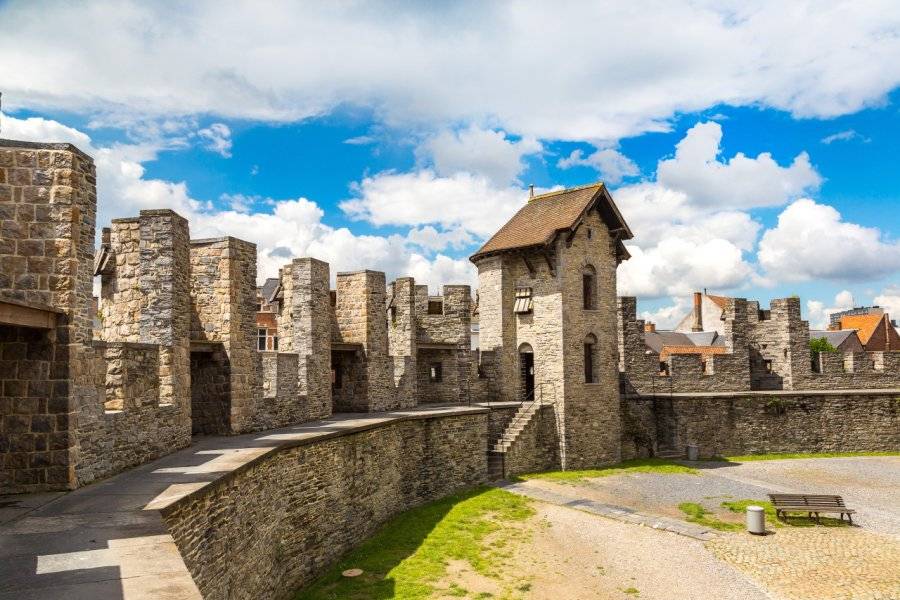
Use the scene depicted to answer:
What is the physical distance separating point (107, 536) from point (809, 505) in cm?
1588

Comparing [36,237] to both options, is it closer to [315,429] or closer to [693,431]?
[315,429]

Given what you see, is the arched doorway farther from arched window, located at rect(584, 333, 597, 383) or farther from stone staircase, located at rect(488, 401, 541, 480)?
arched window, located at rect(584, 333, 597, 383)

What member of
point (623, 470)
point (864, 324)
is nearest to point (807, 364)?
point (623, 470)

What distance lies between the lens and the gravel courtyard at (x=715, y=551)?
38.9 ft

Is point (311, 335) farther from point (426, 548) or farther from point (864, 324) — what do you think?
point (864, 324)

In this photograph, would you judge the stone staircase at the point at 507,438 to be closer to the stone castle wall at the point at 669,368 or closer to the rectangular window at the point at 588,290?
the rectangular window at the point at 588,290

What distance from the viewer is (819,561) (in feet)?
43.8

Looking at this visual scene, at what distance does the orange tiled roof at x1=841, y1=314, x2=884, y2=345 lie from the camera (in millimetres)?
47062

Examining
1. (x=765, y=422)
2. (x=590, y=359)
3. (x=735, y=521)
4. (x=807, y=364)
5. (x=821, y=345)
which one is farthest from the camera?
(x=821, y=345)

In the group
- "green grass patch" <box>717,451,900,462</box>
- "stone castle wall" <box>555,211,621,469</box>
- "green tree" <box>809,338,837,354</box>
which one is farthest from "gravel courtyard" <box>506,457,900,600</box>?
"green tree" <box>809,338,837,354</box>

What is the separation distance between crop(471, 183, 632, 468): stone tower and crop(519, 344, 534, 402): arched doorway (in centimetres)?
4

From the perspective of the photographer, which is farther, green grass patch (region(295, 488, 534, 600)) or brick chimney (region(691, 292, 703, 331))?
brick chimney (region(691, 292, 703, 331))

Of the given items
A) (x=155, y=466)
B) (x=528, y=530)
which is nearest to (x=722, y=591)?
(x=528, y=530)

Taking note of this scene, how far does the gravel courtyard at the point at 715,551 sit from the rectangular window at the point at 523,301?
260 inches
